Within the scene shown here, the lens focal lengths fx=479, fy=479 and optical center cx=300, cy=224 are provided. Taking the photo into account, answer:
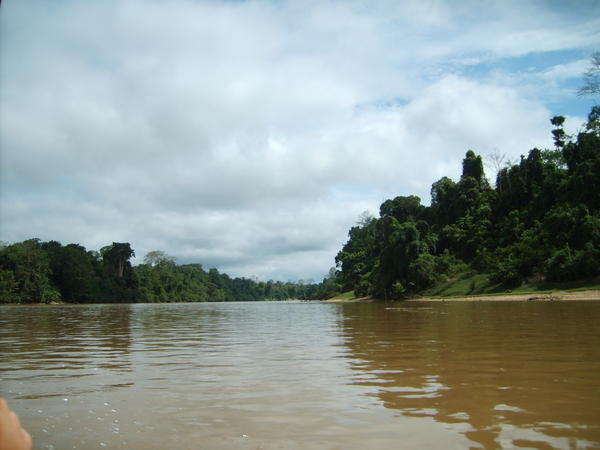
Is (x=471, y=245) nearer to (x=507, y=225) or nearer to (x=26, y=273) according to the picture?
(x=507, y=225)

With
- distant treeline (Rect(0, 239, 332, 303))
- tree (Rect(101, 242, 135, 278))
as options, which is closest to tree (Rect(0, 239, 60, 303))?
distant treeline (Rect(0, 239, 332, 303))

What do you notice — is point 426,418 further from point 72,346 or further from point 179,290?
point 179,290

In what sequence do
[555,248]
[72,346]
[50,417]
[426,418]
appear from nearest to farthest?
[426,418], [50,417], [72,346], [555,248]

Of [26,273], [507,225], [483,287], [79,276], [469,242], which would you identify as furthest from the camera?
[79,276]

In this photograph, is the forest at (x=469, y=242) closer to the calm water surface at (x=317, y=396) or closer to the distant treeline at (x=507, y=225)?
the distant treeline at (x=507, y=225)

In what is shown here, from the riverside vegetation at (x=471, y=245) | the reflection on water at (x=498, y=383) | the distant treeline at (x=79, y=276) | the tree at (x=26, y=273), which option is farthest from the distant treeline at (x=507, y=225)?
the tree at (x=26, y=273)

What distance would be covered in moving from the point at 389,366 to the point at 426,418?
11.5 ft

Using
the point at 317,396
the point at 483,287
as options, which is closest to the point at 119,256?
the point at 483,287

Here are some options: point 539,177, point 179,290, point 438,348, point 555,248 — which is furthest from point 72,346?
point 179,290

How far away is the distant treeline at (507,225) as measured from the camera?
54469 millimetres

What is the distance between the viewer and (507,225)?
72562mm

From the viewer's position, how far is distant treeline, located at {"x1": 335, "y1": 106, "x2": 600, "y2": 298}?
5447cm

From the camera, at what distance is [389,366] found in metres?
8.34

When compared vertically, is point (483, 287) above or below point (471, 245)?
below
